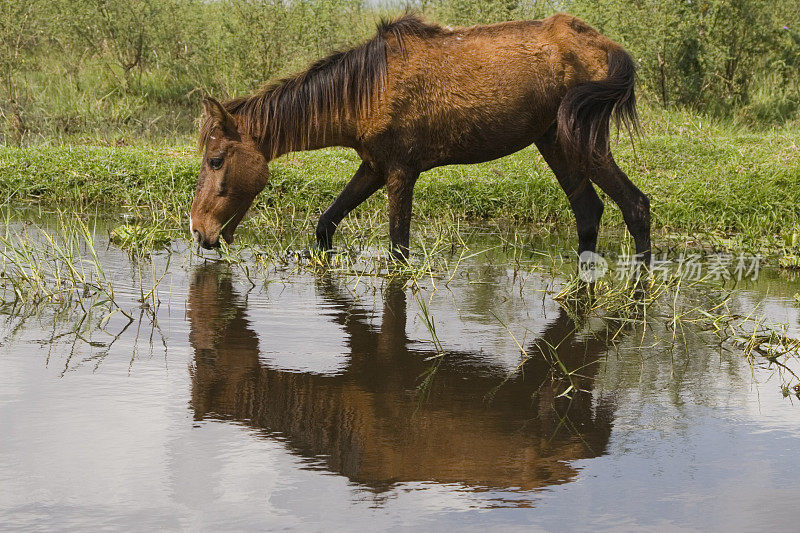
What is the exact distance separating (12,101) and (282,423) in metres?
11.2

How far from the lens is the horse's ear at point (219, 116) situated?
22.0 ft

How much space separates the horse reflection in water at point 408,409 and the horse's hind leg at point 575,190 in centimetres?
205

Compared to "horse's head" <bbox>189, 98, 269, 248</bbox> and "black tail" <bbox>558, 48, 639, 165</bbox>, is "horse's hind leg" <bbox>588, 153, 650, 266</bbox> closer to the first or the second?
"black tail" <bbox>558, 48, 639, 165</bbox>

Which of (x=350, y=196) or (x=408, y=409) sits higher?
(x=350, y=196)

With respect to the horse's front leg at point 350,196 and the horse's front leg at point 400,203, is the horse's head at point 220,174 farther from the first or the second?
the horse's front leg at point 400,203

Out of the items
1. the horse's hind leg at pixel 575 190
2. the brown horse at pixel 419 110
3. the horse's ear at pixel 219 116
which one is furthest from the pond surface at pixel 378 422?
the horse's hind leg at pixel 575 190

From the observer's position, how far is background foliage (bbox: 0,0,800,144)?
527 inches

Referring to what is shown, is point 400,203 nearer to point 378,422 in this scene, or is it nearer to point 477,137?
point 477,137

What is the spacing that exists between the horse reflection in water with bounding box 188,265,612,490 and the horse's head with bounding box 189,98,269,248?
141 centimetres

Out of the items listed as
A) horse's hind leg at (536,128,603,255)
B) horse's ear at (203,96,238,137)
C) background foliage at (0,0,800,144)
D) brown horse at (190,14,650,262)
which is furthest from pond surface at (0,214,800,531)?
background foliage at (0,0,800,144)

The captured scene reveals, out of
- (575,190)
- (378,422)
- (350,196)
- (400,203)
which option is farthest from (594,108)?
(378,422)

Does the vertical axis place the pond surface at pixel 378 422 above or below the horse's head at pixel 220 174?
below

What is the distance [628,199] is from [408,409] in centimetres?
360

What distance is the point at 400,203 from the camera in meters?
6.94
